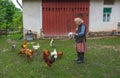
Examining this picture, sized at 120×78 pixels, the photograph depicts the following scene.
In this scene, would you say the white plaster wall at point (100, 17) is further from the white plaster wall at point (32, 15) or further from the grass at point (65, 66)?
the grass at point (65, 66)

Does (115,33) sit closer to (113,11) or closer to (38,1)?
(113,11)

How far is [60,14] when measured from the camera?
1670 cm

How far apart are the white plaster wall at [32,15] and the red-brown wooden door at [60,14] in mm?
318

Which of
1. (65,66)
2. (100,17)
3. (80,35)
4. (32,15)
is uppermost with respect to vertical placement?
(32,15)

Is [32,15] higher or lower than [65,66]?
higher

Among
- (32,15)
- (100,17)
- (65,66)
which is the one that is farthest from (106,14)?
(65,66)

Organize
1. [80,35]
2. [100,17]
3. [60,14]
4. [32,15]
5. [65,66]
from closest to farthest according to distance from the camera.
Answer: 1. [80,35]
2. [65,66]
3. [32,15]
4. [60,14]
5. [100,17]

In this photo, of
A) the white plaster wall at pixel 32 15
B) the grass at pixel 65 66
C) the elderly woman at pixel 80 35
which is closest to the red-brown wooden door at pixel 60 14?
the white plaster wall at pixel 32 15

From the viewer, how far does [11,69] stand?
8.86 m

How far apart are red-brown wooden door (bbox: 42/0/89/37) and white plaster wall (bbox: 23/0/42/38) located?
0.32m

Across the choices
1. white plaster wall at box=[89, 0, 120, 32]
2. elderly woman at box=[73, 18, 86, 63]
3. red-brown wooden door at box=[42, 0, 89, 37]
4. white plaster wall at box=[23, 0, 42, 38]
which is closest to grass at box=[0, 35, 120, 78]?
elderly woman at box=[73, 18, 86, 63]

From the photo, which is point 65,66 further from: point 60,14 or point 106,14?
point 106,14

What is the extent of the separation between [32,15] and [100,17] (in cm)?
451

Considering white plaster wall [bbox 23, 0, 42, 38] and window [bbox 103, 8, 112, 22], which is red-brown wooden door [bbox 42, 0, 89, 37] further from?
window [bbox 103, 8, 112, 22]
